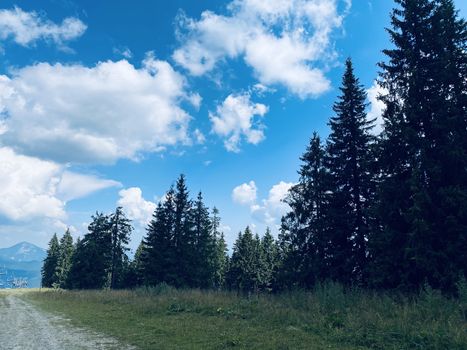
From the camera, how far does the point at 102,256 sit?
193 feet

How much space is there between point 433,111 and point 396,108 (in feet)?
6.50

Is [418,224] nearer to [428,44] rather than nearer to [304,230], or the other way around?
[428,44]

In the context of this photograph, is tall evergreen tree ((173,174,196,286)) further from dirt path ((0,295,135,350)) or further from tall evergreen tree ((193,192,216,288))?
dirt path ((0,295,135,350))

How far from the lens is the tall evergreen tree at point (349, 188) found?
23.6 m

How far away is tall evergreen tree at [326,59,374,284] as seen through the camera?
23562 mm

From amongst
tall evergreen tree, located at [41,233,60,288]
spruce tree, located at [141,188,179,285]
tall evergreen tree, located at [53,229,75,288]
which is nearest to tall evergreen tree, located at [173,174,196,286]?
spruce tree, located at [141,188,179,285]

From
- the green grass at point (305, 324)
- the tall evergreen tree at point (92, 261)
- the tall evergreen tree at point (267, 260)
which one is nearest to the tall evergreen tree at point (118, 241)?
the tall evergreen tree at point (92, 261)

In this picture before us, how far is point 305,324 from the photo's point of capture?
35.8 feet

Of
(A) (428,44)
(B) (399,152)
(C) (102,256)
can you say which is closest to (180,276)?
(C) (102,256)

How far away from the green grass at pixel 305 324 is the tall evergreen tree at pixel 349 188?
928 cm

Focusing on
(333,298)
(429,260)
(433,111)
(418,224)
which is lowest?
(333,298)

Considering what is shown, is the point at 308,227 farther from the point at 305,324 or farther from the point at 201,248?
the point at 201,248

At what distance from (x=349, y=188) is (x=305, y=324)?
1560 cm

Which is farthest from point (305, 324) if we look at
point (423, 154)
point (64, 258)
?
point (64, 258)
